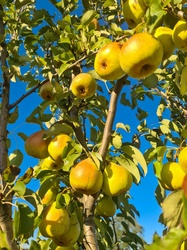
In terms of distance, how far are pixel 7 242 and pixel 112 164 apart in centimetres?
65

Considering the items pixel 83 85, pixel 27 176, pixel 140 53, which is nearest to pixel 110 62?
pixel 140 53

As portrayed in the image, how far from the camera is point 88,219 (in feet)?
5.66

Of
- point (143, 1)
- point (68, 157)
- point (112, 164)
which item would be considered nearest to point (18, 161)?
point (68, 157)

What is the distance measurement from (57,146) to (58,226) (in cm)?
44

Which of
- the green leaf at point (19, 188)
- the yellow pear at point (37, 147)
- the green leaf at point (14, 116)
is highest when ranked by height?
the green leaf at point (14, 116)

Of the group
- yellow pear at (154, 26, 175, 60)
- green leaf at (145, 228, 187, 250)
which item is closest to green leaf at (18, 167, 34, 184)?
yellow pear at (154, 26, 175, 60)

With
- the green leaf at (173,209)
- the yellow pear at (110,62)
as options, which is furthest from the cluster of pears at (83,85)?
the green leaf at (173,209)

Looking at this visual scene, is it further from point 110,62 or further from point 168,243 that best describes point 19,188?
point 168,243

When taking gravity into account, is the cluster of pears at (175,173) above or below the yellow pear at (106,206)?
below

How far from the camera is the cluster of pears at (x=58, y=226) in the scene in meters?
1.79

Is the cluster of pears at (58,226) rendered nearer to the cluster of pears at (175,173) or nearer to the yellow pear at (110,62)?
the cluster of pears at (175,173)

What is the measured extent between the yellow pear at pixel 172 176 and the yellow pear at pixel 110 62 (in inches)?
19.5

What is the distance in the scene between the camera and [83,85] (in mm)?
2061

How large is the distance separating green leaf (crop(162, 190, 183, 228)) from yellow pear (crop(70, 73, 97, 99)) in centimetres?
124
